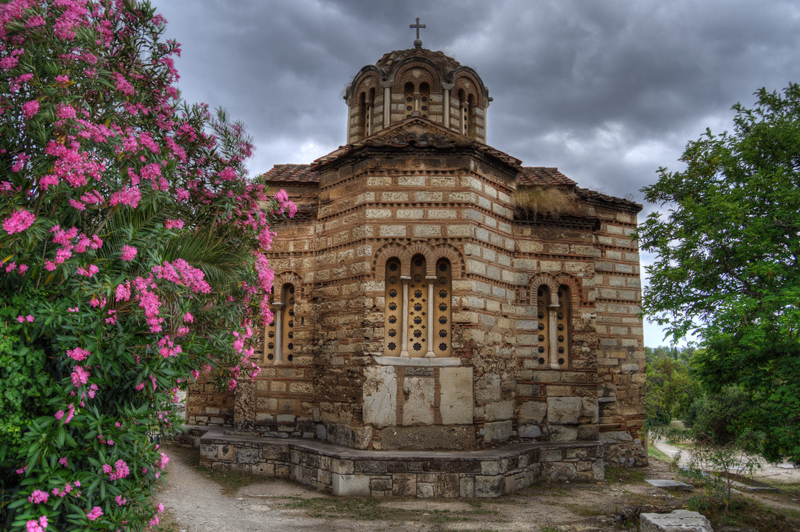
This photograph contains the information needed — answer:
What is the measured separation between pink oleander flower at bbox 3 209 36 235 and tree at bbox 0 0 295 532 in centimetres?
1

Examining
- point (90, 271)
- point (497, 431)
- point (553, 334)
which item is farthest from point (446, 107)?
point (90, 271)

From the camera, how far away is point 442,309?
10656mm

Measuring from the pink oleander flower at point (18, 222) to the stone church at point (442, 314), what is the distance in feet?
21.8

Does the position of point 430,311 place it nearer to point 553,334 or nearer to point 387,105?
point 553,334

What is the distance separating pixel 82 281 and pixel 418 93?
11.9 meters

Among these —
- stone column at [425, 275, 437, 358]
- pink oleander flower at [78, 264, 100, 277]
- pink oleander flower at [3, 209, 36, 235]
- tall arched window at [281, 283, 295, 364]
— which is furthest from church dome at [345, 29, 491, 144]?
pink oleander flower at [3, 209, 36, 235]

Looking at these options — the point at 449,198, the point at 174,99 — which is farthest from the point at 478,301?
the point at 174,99

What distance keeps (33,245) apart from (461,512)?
6978 millimetres

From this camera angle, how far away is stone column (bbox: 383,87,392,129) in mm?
14969

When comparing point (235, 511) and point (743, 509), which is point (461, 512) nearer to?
point (235, 511)

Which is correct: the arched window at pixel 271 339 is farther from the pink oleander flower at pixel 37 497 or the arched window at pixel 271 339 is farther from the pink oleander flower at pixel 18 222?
the pink oleander flower at pixel 18 222

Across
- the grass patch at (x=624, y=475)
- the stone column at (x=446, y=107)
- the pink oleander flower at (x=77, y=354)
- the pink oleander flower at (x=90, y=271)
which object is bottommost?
the grass patch at (x=624, y=475)

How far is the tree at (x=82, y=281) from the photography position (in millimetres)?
4516

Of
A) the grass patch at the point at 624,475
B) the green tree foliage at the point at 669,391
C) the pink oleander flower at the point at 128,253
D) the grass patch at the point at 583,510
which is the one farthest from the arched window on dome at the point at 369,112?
the green tree foliage at the point at 669,391
